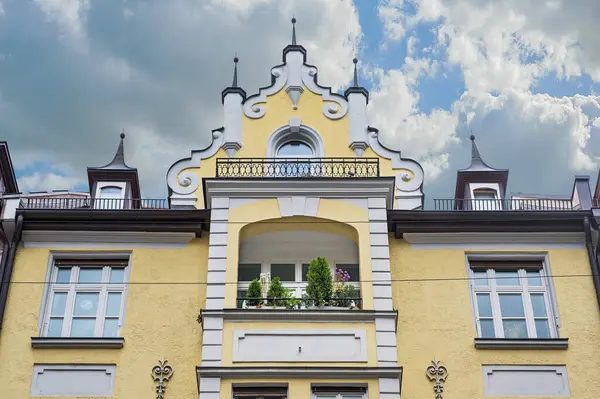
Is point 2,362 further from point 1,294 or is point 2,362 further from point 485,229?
point 485,229

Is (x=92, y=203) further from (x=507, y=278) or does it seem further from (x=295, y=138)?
(x=507, y=278)

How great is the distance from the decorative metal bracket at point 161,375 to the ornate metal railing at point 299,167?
4.78 m

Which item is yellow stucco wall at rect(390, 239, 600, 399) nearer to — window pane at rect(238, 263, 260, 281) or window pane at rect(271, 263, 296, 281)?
window pane at rect(271, 263, 296, 281)

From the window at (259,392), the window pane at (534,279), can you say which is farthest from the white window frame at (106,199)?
the window pane at (534,279)

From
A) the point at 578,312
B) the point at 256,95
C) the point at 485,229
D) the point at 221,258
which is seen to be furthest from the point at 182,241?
the point at 578,312

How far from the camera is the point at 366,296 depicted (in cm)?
1938

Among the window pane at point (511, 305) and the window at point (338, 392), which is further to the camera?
the window pane at point (511, 305)

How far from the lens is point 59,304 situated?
20281mm

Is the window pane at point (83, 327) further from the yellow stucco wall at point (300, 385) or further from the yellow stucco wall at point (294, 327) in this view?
the yellow stucco wall at point (300, 385)

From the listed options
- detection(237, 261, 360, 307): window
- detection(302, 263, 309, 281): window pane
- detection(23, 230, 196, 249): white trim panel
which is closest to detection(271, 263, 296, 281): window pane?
detection(237, 261, 360, 307): window

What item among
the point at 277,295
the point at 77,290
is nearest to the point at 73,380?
the point at 77,290

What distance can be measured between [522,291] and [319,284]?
4.78 metres

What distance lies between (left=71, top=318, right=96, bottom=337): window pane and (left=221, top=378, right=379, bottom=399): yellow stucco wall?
11.9 ft

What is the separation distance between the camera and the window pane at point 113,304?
2008 centimetres
